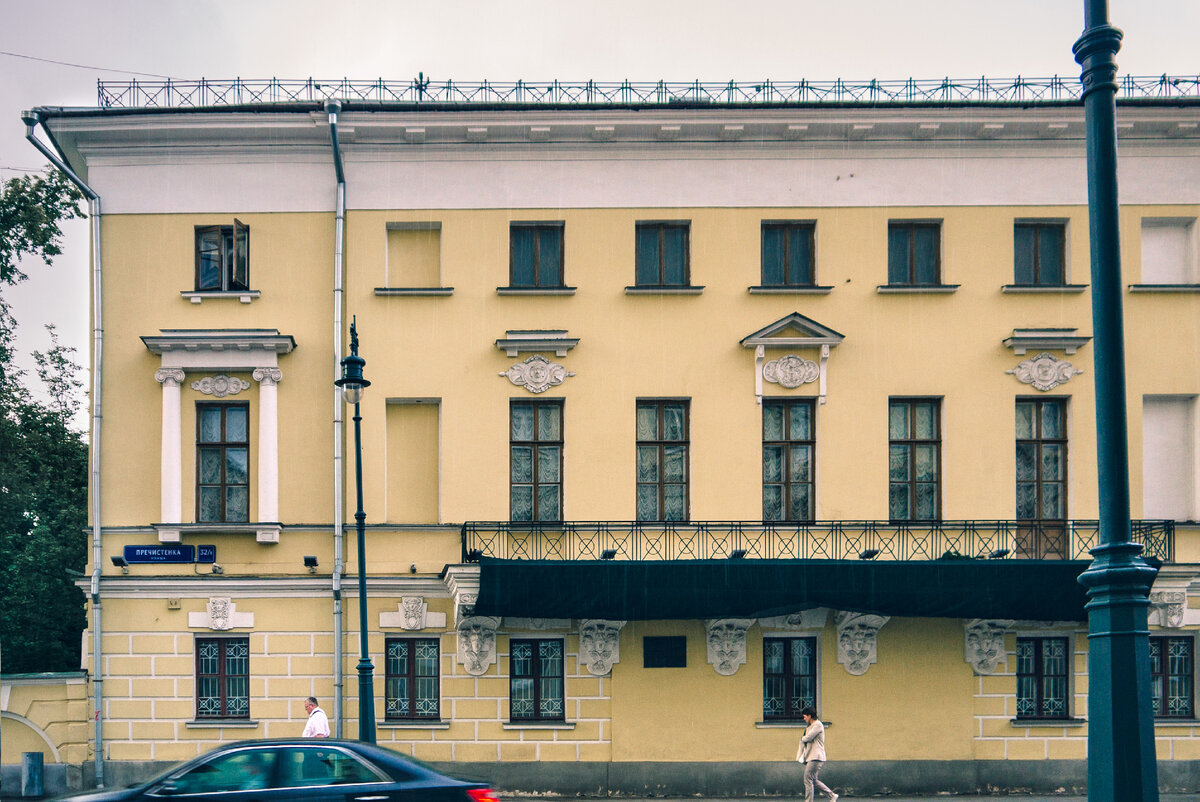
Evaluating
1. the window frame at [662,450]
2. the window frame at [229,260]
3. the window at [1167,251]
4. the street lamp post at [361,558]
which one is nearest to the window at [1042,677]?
the window frame at [662,450]

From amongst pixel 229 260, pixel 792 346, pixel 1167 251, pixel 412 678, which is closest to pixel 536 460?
pixel 412 678

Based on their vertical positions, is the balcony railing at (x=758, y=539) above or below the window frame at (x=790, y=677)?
above

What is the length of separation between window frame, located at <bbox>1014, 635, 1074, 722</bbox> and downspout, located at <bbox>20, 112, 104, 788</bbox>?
52.3ft

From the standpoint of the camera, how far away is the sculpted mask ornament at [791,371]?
19.0 metres

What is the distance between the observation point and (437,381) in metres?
19.0

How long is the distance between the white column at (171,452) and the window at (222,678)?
6.95 ft

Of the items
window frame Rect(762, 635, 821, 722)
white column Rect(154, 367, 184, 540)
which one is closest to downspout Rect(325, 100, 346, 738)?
white column Rect(154, 367, 184, 540)

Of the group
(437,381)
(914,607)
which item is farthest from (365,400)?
A: (914,607)

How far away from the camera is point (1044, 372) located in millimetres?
19016

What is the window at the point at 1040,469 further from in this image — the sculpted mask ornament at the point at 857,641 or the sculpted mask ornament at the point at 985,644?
the sculpted mask ornament at the point at 857,641

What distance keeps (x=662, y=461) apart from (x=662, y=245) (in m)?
3.95

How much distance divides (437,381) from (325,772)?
929cm

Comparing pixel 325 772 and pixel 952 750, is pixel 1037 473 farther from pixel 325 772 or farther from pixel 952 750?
pixel 325 772

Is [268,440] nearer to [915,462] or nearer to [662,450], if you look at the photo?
[662,450]
